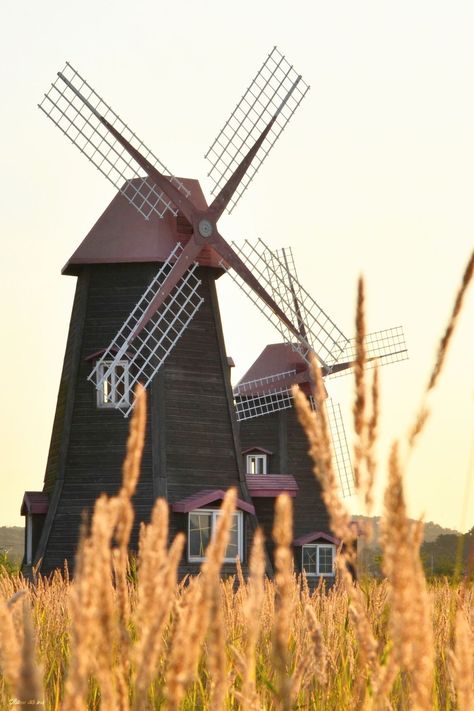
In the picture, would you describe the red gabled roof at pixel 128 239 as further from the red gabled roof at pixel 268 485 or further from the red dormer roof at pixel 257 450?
the red dormer roof at pixel 257 450

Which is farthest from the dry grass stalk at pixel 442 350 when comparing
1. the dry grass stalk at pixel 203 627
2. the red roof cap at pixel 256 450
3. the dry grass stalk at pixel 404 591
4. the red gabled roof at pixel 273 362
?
the red roof cap at pixel 256 450

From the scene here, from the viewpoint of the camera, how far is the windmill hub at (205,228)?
24.9 m

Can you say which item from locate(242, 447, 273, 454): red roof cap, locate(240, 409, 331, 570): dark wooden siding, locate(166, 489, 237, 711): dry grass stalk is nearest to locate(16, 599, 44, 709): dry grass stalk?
locate(166, 489, 237, 711): dry grass stalk

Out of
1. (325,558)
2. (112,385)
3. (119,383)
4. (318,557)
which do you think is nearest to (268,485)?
(318,557)

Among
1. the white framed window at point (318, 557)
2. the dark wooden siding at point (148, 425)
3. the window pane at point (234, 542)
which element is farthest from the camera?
Result: the white framed window at point (318, 557)

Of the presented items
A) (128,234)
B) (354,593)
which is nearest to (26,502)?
(128,234)

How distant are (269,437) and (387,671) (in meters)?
34.1

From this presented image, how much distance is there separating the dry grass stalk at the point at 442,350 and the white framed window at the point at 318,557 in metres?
31.0

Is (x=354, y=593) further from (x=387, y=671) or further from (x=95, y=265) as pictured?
(x=95, y=265)

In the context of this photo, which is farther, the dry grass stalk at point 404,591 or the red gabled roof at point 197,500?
the red gabled roof at point 197,500

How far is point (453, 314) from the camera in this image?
1.81 m

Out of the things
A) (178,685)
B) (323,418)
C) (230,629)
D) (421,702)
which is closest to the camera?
(178,685)

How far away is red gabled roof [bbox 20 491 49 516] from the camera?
25344 mm

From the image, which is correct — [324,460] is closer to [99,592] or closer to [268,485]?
[99,592]
